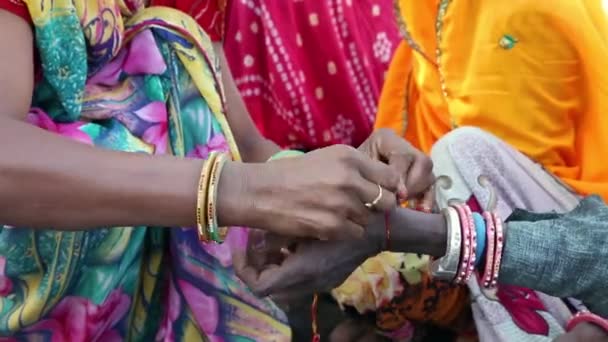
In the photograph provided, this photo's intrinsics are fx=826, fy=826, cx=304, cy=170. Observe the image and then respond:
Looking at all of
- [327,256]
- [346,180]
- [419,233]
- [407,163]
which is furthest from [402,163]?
[346,180]

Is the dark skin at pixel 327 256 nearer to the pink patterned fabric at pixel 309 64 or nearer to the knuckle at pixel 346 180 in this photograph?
the knuckle at pixel 346 180

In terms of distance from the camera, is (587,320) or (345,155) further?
(587,320)

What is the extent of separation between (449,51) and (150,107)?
2.76 ft

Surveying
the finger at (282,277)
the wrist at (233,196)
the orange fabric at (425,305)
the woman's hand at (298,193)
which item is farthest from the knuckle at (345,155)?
the orange fabric at (425,305)

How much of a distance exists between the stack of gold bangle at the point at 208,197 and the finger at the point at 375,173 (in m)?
0.17

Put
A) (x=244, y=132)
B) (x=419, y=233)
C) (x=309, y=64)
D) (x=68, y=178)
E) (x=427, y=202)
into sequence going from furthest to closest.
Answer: (x=309, y=64)
(x=244, y=132)
(x=427, y=202)
(x=419, y=233)
(x=68, y=178)

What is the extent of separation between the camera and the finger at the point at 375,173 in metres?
1.03

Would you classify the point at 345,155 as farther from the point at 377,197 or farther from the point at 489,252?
the point at 489,252

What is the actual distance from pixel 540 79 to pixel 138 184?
40.1 inches

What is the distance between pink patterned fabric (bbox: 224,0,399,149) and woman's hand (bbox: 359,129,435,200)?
3.46ft

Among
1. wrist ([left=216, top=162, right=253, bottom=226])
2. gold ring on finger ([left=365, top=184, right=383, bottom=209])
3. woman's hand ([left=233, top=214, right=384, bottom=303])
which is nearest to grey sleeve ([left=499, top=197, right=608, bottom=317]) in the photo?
woman's hand ([left=233, top=214, right=384, bottom=303])

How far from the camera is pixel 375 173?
3.43 ft

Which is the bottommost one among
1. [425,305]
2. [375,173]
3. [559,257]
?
[425,305]

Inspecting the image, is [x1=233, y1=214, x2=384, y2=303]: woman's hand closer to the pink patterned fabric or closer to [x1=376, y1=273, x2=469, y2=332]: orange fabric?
[x1=376, y1=273, x2=469, y2=332]: orange fabric
